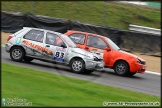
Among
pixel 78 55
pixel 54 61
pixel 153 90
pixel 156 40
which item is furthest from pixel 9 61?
pixel 156 40

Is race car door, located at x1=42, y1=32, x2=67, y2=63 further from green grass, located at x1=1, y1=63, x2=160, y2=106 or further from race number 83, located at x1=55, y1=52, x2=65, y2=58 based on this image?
green grass, located at x1=1, y1=63, x2=160, y2=106

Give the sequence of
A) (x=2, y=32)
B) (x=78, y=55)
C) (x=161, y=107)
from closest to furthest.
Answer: (x=161, y=107)
(x=78, y=55)
(x=2, y=32)

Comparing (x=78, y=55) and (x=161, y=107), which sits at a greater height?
(x=78, y=55)

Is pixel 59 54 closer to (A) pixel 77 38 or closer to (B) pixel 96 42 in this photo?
(A) pixel 77 38

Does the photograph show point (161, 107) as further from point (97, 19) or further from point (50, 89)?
point (97, 19)

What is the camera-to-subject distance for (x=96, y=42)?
16.3m

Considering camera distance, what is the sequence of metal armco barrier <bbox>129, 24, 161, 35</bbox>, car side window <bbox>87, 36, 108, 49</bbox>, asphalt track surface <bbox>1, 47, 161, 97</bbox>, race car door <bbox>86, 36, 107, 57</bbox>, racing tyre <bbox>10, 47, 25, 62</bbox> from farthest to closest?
metal armco barrier <bbox>129, 24, 161, 35</bbox> → car side window <bbox>87, 36, 108, 49</bbox> → race car door <bbox>86, 36, 107, 57</bbox> → racing tyre <bbox>10, 47, 25, 62</bbox> → asphalt track surface <bbox>1, 47, 161, 97</bbox>

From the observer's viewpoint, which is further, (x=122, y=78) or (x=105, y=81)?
(x=122, y=78)

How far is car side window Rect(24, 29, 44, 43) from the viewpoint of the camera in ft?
50.8

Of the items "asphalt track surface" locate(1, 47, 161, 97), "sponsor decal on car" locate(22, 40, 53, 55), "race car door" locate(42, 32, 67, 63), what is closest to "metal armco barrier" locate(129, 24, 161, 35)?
"asphalt track surface" locate(1, 47, 161, 97)

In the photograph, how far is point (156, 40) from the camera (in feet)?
73.0

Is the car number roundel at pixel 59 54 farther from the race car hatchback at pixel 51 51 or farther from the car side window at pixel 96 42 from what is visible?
the car side window at pixel 96 42

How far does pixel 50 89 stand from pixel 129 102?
1846 millimetres

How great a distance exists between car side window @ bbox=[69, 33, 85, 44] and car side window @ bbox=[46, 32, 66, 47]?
1.26 meters
